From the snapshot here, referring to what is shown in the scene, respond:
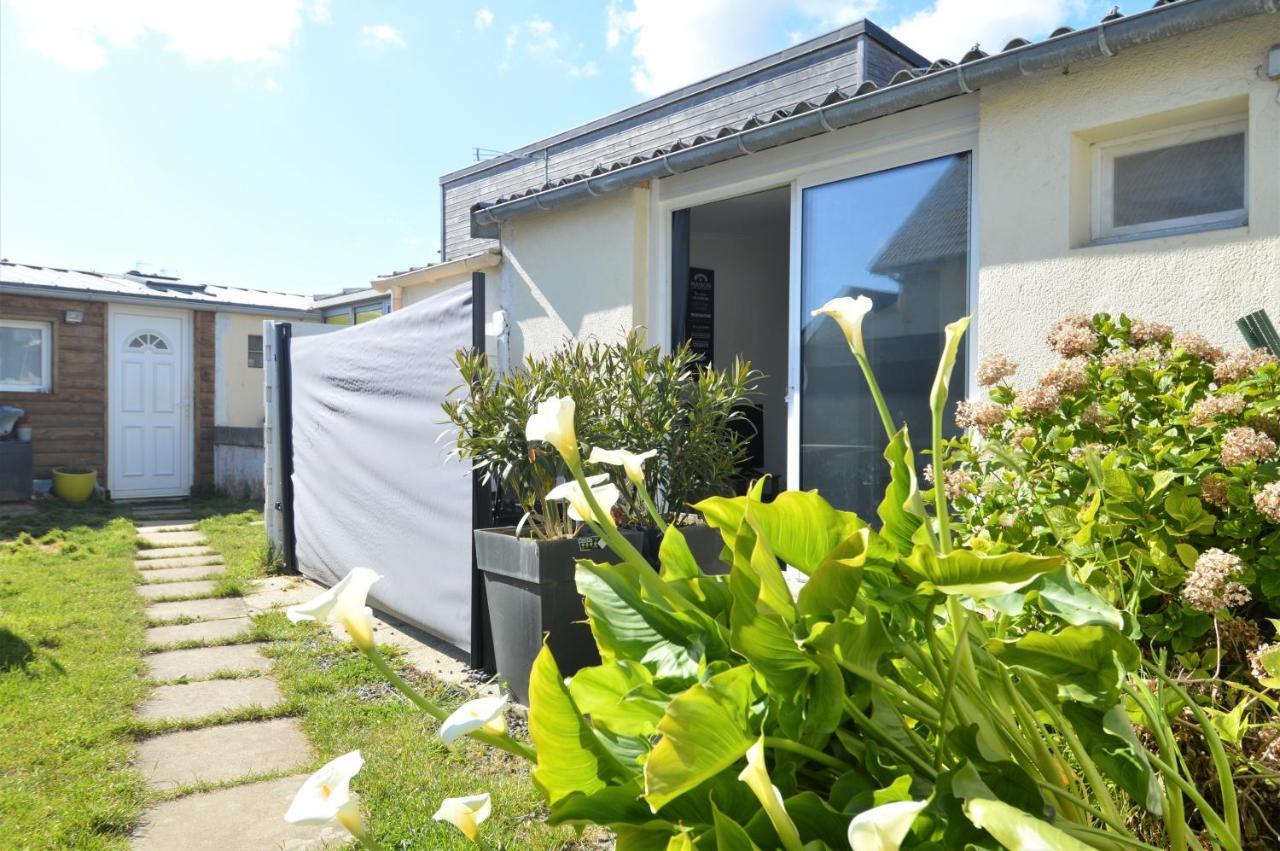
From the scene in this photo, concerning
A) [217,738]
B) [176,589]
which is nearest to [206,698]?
[217,738]

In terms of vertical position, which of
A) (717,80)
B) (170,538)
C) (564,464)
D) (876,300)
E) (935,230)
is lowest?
(170,538)

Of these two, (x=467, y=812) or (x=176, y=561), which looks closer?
(x=467, y=812)

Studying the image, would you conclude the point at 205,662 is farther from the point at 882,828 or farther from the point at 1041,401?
the point at 882,828

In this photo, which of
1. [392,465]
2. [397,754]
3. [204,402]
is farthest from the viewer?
[204,402]

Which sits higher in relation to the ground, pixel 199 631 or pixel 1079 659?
pixel 1079 659

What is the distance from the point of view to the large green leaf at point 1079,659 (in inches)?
26.1

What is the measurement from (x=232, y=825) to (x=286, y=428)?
4.43 meters

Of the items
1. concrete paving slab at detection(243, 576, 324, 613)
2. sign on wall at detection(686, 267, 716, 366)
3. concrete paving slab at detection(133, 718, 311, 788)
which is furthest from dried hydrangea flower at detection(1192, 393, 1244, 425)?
sign on wall at detection(686, 267, 716, 366)

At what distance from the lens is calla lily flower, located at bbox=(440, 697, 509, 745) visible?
2.16ft

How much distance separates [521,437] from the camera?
11.6 feet

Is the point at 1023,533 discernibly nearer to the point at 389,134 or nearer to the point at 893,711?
the point at 893,711

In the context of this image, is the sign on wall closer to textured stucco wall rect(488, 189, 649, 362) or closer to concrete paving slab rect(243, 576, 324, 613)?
textured stucco wall rect(488, 189, 649, 362)

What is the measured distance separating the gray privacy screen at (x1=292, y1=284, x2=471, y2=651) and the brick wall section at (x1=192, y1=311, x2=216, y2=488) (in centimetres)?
753

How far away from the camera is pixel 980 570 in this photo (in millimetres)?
597
